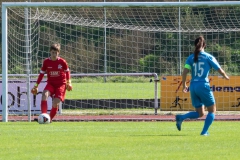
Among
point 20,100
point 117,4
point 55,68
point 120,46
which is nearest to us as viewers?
point 55,68

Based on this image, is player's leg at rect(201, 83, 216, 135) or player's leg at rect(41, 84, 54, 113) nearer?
player's leg at rect(201, 83, 216, 135)

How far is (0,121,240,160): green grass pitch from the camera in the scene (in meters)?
10.3

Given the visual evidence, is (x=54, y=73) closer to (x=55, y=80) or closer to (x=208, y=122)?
(x=55, y=80)

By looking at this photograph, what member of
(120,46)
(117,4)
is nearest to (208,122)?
(117,4)

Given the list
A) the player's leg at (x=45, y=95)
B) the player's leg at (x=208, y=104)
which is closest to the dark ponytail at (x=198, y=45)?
the player's leg at (x=208, y=104)

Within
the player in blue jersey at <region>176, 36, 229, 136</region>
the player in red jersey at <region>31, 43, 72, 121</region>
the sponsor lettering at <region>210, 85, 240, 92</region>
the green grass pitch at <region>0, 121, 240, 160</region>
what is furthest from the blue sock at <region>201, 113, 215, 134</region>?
the sponsor lettering at <region>210, 85, 240, 92</region>

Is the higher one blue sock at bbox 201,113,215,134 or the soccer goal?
the soccer goal

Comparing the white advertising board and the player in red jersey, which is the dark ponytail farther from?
the white advertising board

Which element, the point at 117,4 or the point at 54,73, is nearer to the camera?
the point at 54,73

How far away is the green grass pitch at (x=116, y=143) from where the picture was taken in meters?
10.3

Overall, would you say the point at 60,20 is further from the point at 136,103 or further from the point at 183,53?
the point at 183,53

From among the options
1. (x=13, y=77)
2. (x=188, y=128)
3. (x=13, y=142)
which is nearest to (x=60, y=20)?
(x=13, y=77)

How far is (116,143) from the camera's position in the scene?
39.9 feet

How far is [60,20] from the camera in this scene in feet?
74.4
